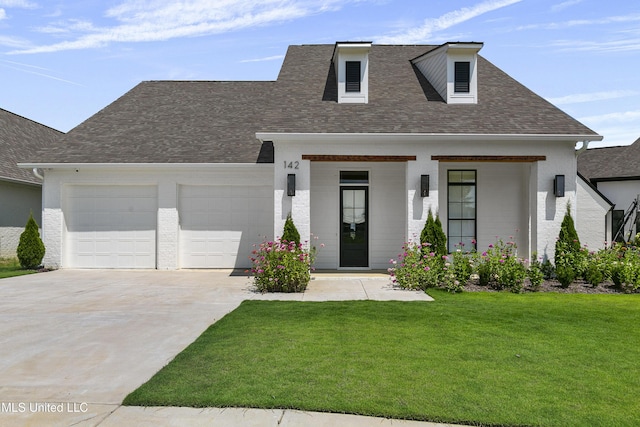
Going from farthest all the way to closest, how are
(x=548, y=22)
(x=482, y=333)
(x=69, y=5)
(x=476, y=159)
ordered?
(x=476, y=159) → (x=548, y=22) → (x=69, y=5) → (x=482, y=333)

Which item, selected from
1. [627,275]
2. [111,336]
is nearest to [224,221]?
[111,336]

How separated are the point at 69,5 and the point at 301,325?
A: 8.38 meters

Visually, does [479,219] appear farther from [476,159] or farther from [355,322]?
[355,322]

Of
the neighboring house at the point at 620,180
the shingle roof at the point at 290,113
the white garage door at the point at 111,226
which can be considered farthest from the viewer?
the neighboring house at the point at 620,180

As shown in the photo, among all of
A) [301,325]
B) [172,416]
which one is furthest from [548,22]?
[172,416]

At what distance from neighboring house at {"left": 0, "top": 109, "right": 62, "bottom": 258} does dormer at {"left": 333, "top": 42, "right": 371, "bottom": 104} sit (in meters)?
10.3

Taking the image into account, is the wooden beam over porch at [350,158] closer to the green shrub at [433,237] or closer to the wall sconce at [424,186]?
the wall sconce at [424,186]

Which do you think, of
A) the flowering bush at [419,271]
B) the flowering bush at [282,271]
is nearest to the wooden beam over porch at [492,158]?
the flowering bush at [419,271]

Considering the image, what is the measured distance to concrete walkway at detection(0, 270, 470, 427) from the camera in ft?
13.4

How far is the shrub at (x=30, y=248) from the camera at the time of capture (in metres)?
A: 14.6

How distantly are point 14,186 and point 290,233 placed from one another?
12.3m

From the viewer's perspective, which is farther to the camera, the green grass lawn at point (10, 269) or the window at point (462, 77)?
the window at point (462, 77)

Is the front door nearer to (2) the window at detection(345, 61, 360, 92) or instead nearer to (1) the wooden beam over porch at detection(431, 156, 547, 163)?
(1) the wooden beam over porch at detection(431, 156, 547, 163)

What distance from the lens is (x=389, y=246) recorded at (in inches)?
576
